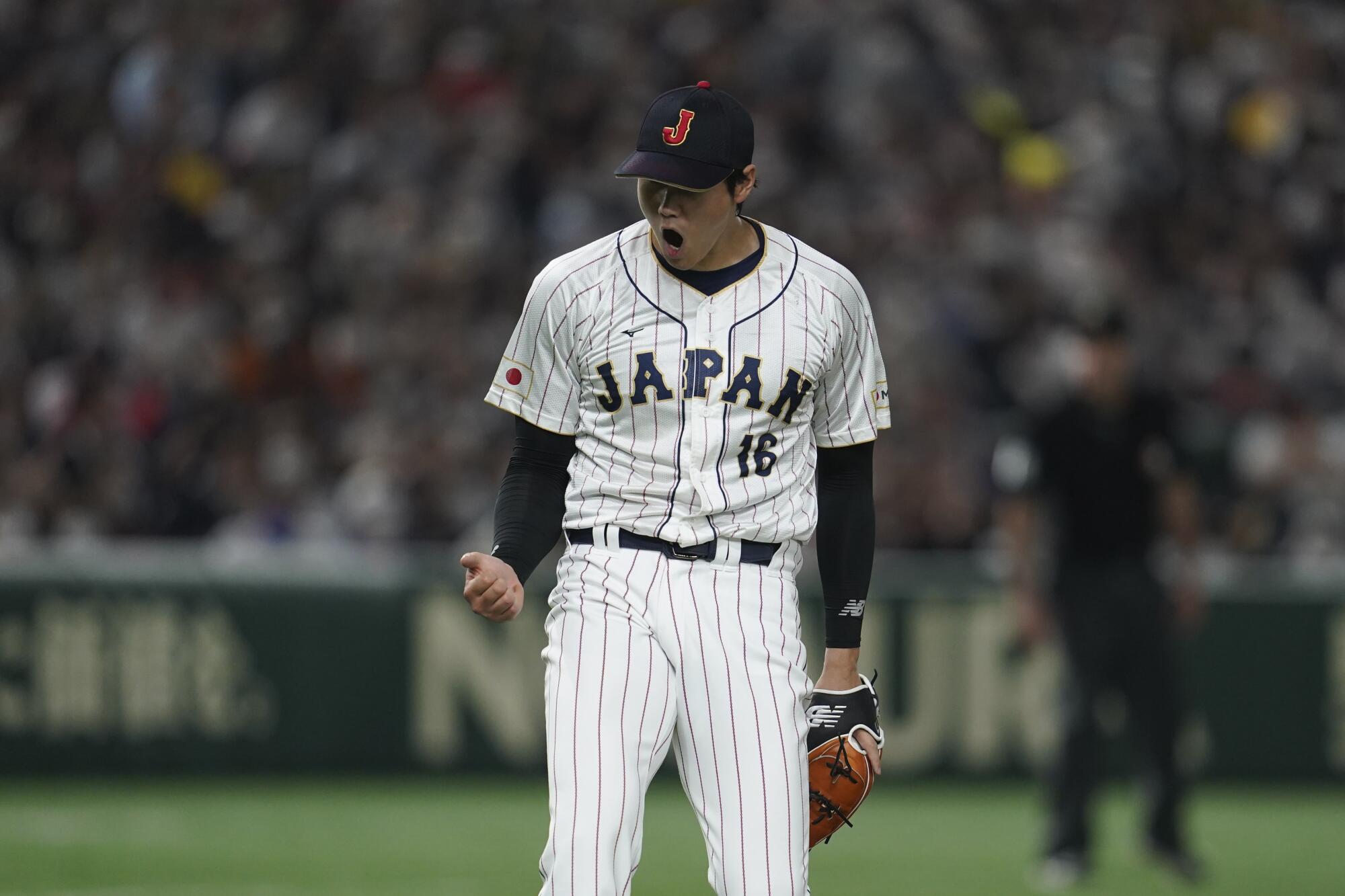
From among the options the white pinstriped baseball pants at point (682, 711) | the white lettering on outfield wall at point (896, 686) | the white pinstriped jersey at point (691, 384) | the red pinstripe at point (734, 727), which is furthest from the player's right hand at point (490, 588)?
the white lettering on outfield wall at point (896, 686)

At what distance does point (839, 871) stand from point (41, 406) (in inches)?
264

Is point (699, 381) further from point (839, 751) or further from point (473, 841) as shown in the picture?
point (473, 841)

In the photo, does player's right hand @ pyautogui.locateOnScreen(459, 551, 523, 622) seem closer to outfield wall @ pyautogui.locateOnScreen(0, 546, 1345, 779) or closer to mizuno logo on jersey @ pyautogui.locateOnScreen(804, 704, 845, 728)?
mizuno logo on jersey @ pyautogui.locateOnScreen(804, 704, 845, 728)

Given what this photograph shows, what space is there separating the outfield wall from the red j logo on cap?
301 inches

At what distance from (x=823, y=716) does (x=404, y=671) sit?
775 centimetres

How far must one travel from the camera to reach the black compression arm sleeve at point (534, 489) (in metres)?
4.41

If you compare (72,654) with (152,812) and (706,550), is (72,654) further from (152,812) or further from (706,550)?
(706,550)

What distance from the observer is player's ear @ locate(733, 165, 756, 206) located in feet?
14.2

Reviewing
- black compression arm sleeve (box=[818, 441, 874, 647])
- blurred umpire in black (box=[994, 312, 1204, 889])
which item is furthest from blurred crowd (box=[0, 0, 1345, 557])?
black compression arm sleeve (box=[818, 441, 874, 647])

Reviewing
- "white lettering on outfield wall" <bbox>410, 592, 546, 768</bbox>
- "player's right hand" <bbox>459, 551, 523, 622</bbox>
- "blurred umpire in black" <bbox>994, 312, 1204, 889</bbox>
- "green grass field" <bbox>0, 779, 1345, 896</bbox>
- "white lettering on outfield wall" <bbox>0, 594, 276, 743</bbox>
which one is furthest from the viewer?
"white lettering on outfield wall" <bbox>410, 592, 546, 768</bbox>

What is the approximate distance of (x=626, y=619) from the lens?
4234mm

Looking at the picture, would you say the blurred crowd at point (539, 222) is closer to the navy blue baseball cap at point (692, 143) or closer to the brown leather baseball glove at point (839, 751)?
the brown leather baseball glove at point (839, 751)

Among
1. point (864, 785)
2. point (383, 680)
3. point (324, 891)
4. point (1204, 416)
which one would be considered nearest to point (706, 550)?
point (864, 785)

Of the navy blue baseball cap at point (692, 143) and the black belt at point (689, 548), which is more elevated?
the navy blue baseball cap at point (692, 143)
